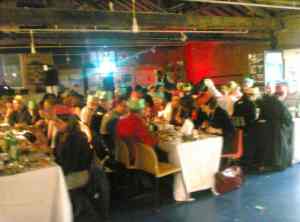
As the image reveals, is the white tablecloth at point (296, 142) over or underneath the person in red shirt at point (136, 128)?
underneath

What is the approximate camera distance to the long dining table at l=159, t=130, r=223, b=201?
427 centimetres

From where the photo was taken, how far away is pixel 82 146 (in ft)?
12.0

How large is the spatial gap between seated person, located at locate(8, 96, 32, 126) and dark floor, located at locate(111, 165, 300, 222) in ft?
11.3

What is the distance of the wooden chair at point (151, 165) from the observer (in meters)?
4.12

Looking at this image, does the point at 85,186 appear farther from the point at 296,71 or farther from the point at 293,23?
the point at 293,23

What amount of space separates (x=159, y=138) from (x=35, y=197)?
5.97 ft

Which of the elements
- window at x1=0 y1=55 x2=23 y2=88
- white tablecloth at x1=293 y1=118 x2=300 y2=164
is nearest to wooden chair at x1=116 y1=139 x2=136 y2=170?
white tablecloth at x1=293 y1=118 x2=300 y2=164

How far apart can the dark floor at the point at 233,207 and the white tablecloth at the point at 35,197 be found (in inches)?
A: 32.4

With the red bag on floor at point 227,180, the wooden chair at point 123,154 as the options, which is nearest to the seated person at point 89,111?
the wooden chair at point 123,154

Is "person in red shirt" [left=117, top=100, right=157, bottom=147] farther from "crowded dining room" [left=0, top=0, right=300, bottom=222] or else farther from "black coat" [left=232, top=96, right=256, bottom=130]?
"black coat" [left=232, top=96, right=256, bottom=130]

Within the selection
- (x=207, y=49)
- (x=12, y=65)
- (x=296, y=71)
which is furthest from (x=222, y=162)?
(x=12, y=65)

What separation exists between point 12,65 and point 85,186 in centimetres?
846

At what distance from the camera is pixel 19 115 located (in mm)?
6992

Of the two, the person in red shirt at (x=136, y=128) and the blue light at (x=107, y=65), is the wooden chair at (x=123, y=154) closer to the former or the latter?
the person in red shirt at (x=136, y=128)
